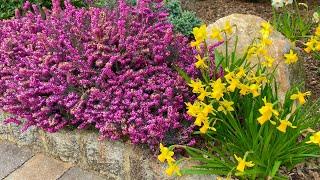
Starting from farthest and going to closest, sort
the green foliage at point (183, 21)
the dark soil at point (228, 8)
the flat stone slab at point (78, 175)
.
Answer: the dark soil at point (228, 8)
the green foliage at point (183, 21)
the flat stone slab at point (78, 175)

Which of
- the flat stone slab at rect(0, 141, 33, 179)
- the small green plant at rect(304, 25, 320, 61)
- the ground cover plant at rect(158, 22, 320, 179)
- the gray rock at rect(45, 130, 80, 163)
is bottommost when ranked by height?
the flat stone slab at rect(0, 141, 33, 179)

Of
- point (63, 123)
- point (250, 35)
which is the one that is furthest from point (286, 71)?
point (63, 123)

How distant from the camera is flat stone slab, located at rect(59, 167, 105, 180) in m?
3.14

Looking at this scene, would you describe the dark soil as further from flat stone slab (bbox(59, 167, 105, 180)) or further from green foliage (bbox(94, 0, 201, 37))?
flat stone slab (bbox(59, 167, 105, 180))

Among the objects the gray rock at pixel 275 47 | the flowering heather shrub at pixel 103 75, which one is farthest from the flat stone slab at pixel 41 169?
the gray rock at pixel 275 47

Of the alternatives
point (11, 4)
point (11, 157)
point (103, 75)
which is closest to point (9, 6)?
point (11, 4)

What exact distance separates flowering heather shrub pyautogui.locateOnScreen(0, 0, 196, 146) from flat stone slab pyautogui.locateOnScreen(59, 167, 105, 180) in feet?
1.01

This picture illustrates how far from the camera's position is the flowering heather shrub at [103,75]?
295 cm

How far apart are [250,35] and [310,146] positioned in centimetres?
139

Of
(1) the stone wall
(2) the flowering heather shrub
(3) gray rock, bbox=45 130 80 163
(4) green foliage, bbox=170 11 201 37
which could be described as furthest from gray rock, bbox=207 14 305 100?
(3) gray rock, bbox=45 130 80 163

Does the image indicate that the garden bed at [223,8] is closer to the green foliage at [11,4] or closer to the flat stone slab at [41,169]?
the green foliage at [11,4]

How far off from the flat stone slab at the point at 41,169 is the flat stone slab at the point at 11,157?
0.04 m

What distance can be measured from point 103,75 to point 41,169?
30.4 inches

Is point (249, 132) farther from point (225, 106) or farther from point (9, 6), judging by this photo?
point (9, 6)
